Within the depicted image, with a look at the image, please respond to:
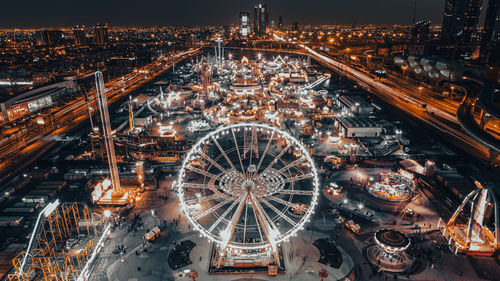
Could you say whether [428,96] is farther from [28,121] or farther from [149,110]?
[28,121]

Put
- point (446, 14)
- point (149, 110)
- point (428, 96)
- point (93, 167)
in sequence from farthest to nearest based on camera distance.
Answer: point (446, 14)
point (428, 96)
point (149, 110)
point (93, 167)

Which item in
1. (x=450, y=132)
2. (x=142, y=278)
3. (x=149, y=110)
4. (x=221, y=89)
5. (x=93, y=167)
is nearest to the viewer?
(x=142, y=278)

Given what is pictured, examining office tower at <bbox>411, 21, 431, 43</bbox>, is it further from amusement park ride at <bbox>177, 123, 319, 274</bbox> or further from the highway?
amusement park ride at <bbox>177, 123, 319, 274</bbox>

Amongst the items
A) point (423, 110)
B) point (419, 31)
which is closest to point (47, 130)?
point (423, 110)

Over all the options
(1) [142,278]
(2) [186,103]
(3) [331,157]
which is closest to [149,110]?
(2) [186,103]

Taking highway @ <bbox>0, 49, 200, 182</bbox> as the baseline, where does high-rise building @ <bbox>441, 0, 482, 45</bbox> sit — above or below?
above

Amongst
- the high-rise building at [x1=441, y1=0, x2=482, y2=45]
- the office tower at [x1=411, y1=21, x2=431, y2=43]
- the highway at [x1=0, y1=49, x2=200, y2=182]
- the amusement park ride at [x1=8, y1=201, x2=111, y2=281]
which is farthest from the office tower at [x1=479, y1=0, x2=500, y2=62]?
the amusement park ride at [x1=8, y1=201, x2=111, y2=281]

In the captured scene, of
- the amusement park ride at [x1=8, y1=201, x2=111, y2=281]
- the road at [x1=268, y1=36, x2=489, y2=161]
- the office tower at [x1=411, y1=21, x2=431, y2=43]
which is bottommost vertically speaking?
the amusement park ride at [x1=8, y1=201, x2=111, y2=281]

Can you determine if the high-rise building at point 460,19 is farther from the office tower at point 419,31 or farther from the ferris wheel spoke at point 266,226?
the ferris wheel spoke at point 266,226

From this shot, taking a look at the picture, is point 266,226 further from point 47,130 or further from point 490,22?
point 490,22

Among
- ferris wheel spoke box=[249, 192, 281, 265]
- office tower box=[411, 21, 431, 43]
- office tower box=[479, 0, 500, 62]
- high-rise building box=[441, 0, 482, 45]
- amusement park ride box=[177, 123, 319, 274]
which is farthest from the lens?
office tower box=[411, 21, 431, 43]
